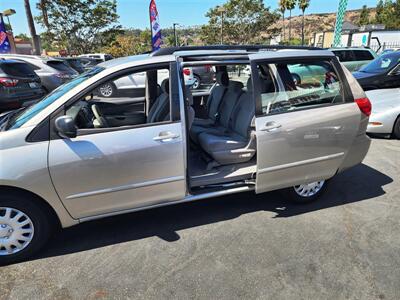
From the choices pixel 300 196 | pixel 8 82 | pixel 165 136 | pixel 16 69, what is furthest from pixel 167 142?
pixel 16 69

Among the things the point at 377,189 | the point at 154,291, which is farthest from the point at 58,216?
the point at 377,189

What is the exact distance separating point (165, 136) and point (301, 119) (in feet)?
4.47

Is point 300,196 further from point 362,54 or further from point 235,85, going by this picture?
point 362,54

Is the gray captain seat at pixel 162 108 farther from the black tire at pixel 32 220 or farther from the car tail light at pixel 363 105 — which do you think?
the car tail light at pixel 363 105

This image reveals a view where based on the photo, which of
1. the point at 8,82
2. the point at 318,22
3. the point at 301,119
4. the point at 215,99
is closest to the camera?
the point at 301,119

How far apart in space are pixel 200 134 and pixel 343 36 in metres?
29.7

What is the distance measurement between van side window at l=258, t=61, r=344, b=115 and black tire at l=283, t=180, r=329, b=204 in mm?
923

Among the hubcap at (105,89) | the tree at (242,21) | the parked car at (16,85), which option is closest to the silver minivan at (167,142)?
the hubcap at (105,89)

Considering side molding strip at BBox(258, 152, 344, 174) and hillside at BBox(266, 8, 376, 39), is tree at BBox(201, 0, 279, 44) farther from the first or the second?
hillside at BBox(266, 8, 376, 39)

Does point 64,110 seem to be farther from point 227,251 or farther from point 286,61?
point 286,61

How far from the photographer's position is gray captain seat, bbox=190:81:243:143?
3850mm

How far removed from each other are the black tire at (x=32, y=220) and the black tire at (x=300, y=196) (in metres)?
2.39

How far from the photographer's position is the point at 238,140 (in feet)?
11.5

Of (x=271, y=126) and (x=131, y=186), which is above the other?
(x=271, y=126)
